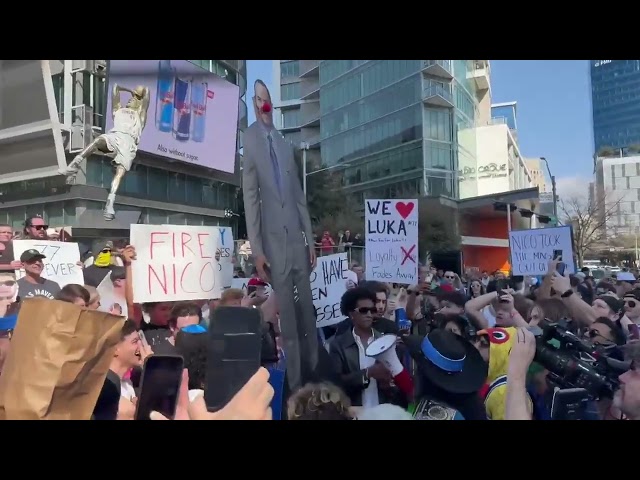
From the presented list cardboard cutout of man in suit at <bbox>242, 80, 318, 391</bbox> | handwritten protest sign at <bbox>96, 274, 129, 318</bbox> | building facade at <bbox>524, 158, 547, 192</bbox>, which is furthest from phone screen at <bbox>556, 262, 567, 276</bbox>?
handwritten protest sign at <bbox>96, 274, 129, 318</bbox>

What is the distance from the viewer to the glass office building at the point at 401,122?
3.80 m

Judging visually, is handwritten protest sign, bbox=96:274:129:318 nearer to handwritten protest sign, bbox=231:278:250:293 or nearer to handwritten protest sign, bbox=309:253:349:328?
handwritten protest sign, bbox=231:278:250:293

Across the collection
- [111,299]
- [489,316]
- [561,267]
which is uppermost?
[561,267]

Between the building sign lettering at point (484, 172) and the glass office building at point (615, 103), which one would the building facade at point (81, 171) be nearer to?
the building sign lettering at point (484, 172)

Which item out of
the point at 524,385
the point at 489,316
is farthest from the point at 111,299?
the point at 524,385

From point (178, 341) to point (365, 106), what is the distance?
68.3 inches

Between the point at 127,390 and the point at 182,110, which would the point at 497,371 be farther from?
the point at 182,110

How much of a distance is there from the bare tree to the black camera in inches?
19.4

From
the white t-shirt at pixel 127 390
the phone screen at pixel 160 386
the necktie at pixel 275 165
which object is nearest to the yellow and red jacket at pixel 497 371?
the necktie at pixel 275 165

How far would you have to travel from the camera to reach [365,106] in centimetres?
387

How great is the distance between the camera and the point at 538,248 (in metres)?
3.99

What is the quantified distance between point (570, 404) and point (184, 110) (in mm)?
2770
